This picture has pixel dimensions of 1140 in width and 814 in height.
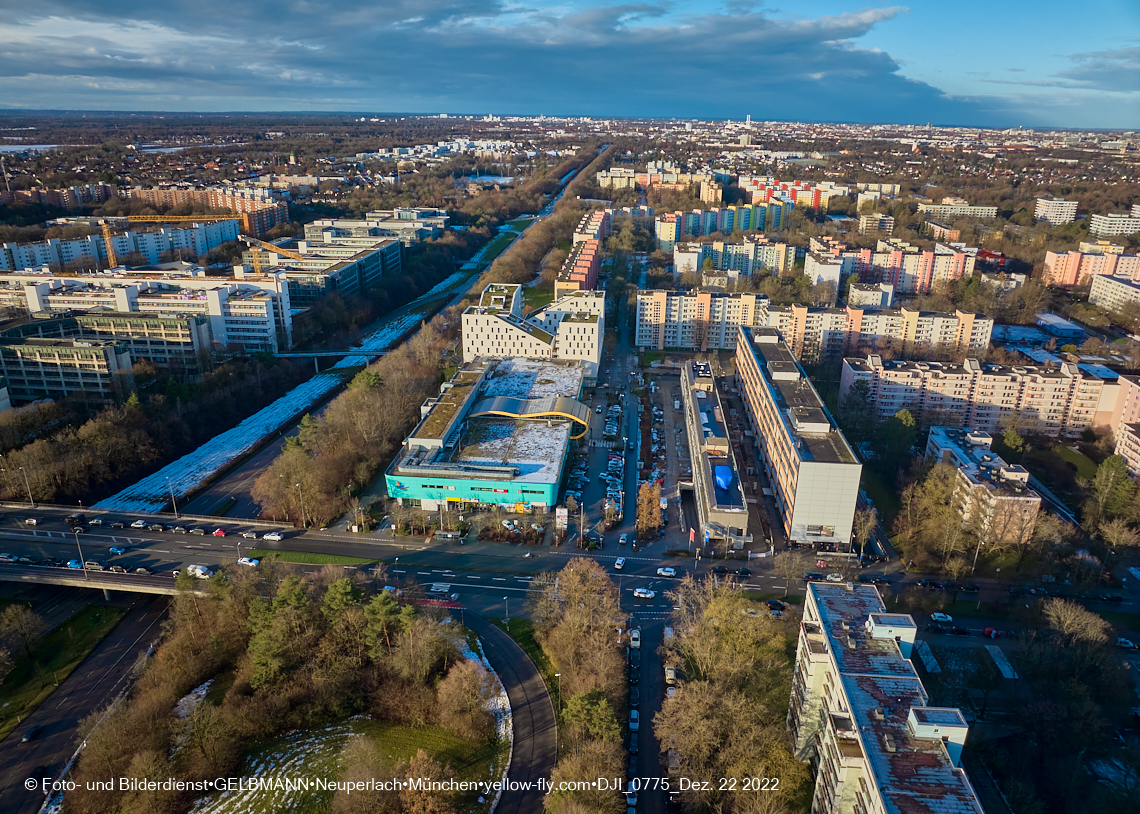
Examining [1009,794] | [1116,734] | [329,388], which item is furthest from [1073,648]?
[329,388]

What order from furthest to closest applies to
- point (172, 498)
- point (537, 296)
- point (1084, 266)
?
1. point (1084, 266)
2. point (537, 296)
3. point (172, 498)

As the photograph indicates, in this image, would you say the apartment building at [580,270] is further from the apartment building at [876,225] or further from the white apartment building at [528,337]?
the apartment building at [876,225]

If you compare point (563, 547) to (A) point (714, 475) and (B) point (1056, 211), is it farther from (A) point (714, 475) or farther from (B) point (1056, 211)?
(B) point (1056, 211)

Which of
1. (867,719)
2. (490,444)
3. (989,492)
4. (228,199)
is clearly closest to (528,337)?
(490,444)

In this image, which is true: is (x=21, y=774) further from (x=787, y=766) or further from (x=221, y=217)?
(x=221, y=217)

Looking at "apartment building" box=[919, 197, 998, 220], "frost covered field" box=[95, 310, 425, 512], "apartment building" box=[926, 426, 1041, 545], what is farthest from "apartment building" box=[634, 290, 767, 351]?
"apartment building" box=[919, 197, 998, 220]

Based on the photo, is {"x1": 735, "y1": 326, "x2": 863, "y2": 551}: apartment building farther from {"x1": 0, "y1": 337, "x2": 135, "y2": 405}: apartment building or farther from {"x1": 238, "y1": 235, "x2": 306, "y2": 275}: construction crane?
{"x1": 238, "y1": 235, "x2": 306, "y2": 275}: construction crane

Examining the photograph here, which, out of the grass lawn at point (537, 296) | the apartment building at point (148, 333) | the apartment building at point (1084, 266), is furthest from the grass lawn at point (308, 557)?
the apartment building at point (1084, 266)
